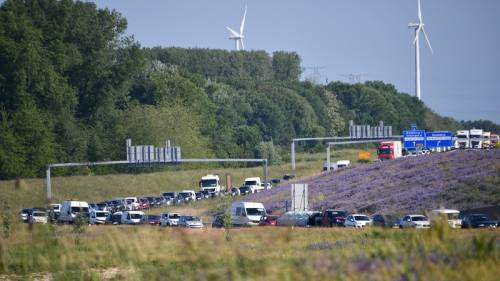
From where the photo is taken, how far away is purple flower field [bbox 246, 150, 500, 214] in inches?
2450

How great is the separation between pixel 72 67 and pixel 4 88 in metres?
12.3

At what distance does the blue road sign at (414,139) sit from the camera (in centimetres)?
9869

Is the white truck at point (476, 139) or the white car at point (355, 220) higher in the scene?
the white truck at point (476, 139)

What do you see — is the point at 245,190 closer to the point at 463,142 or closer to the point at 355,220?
the point at 463,142

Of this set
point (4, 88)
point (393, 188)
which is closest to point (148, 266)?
point (393, 188)

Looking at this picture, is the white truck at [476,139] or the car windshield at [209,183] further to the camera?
the white truck at [476,139]

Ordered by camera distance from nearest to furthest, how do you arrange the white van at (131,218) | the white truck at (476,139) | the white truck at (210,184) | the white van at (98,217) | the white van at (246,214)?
the white van at (246,214) < the white van at (131,218) < the white van at (98,217) < the white truck at (210,184) < the white truck at (476,139)

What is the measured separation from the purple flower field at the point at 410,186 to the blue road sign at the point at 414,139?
23.2 feet

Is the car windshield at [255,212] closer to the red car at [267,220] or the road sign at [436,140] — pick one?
the red car at [267,220]

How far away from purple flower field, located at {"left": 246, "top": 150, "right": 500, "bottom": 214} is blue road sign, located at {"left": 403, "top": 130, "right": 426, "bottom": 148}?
7062 millimetres

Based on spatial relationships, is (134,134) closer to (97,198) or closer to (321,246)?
(97,198)

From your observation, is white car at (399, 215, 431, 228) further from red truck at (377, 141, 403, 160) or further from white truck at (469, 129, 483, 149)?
white truck at (469, 129, 483, 149)

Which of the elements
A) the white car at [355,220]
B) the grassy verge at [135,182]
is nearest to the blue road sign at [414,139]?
the grassy verge at [135,182]

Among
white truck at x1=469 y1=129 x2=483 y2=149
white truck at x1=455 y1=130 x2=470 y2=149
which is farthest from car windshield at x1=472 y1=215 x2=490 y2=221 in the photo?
white truck at x1=469 y1=129 x2=483 y2=149
